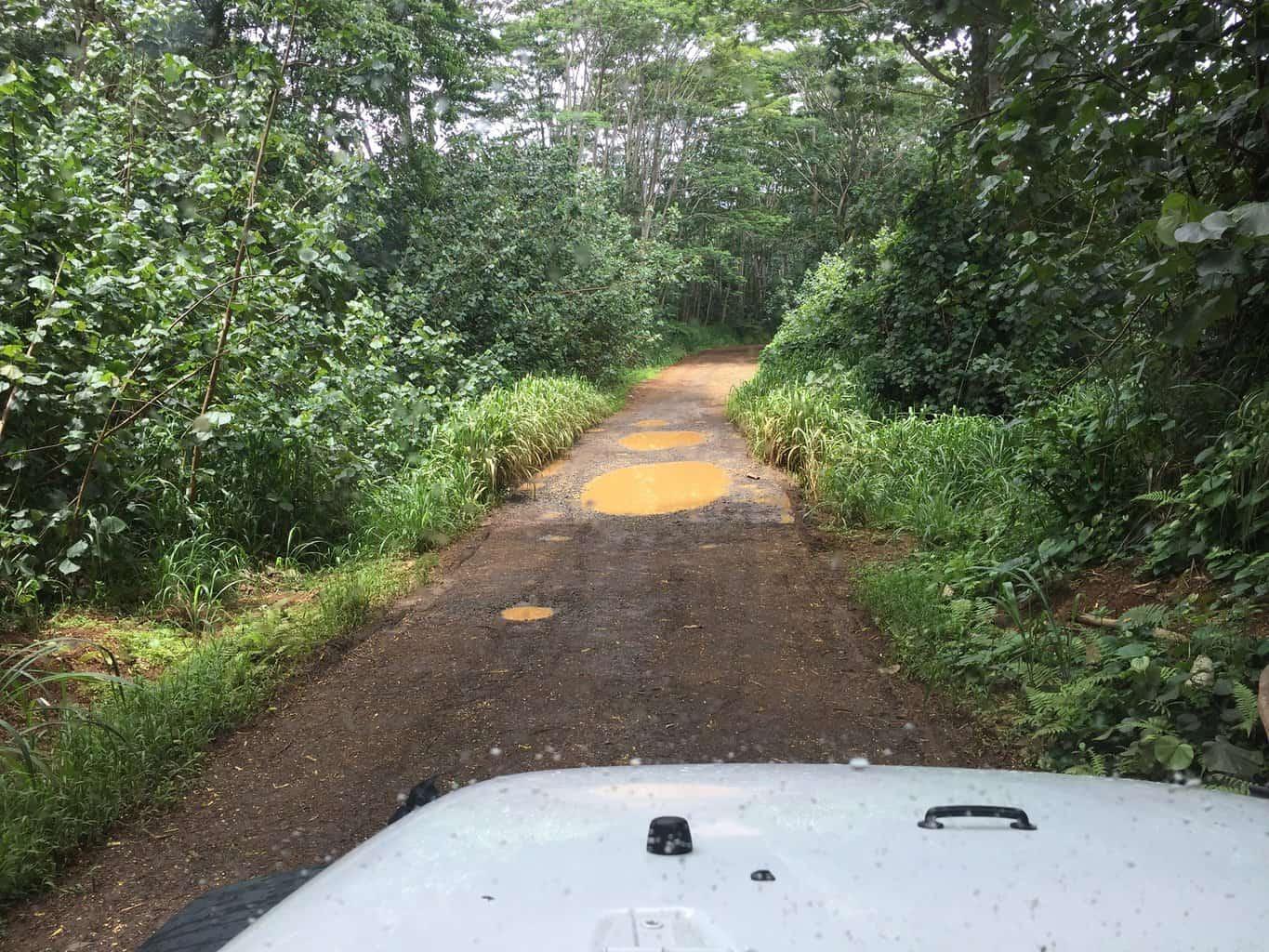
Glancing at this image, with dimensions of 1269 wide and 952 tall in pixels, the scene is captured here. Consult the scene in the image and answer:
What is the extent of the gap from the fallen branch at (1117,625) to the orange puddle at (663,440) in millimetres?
7786

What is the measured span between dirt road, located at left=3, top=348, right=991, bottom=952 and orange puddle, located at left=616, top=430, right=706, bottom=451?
14.3ft

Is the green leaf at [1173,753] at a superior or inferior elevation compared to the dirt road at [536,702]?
superior

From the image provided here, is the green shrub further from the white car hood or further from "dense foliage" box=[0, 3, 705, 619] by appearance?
"dense foliage" box=[0, 3, 705, 619]

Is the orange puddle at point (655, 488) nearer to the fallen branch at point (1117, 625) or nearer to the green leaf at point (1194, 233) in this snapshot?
the fallen branch at point (1117, 625)

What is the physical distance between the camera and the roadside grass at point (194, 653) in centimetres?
331

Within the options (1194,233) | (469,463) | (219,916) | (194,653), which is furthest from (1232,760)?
(469,463)

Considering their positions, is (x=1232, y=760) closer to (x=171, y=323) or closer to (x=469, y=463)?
→ (x=171, y=323)

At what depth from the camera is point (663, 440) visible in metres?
12.7

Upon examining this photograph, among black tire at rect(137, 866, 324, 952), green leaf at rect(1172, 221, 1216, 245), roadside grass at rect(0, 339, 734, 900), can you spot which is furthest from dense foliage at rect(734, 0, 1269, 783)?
roadside grass at rect(0, 339, 734, 900)

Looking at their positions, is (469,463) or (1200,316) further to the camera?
(469,463)

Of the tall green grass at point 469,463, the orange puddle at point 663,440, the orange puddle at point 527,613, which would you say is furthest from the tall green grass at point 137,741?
the orange puddle at point 663,440

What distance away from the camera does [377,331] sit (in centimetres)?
769

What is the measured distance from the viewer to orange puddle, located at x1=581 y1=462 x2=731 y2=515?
902cm

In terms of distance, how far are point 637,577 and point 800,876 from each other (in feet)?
18.2
